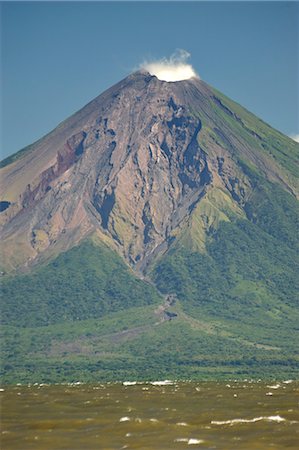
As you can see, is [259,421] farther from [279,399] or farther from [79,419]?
[279,399]

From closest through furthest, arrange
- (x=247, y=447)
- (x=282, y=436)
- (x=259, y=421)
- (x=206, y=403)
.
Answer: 1. (x=247, y=447)
2. (x=282, y=436)
3. (x=259, y=421)
4. (x=206, y=403)

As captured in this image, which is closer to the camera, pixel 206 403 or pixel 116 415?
pixel 116 415

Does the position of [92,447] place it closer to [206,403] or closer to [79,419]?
[79,419]

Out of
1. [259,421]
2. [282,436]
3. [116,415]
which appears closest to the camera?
[282,436]

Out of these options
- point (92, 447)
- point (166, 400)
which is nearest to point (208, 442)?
point (92, 447)

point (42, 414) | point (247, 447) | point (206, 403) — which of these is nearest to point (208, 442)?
point (247, 447)

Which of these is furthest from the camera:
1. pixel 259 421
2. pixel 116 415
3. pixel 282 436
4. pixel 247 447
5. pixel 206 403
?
pixel 206 403
